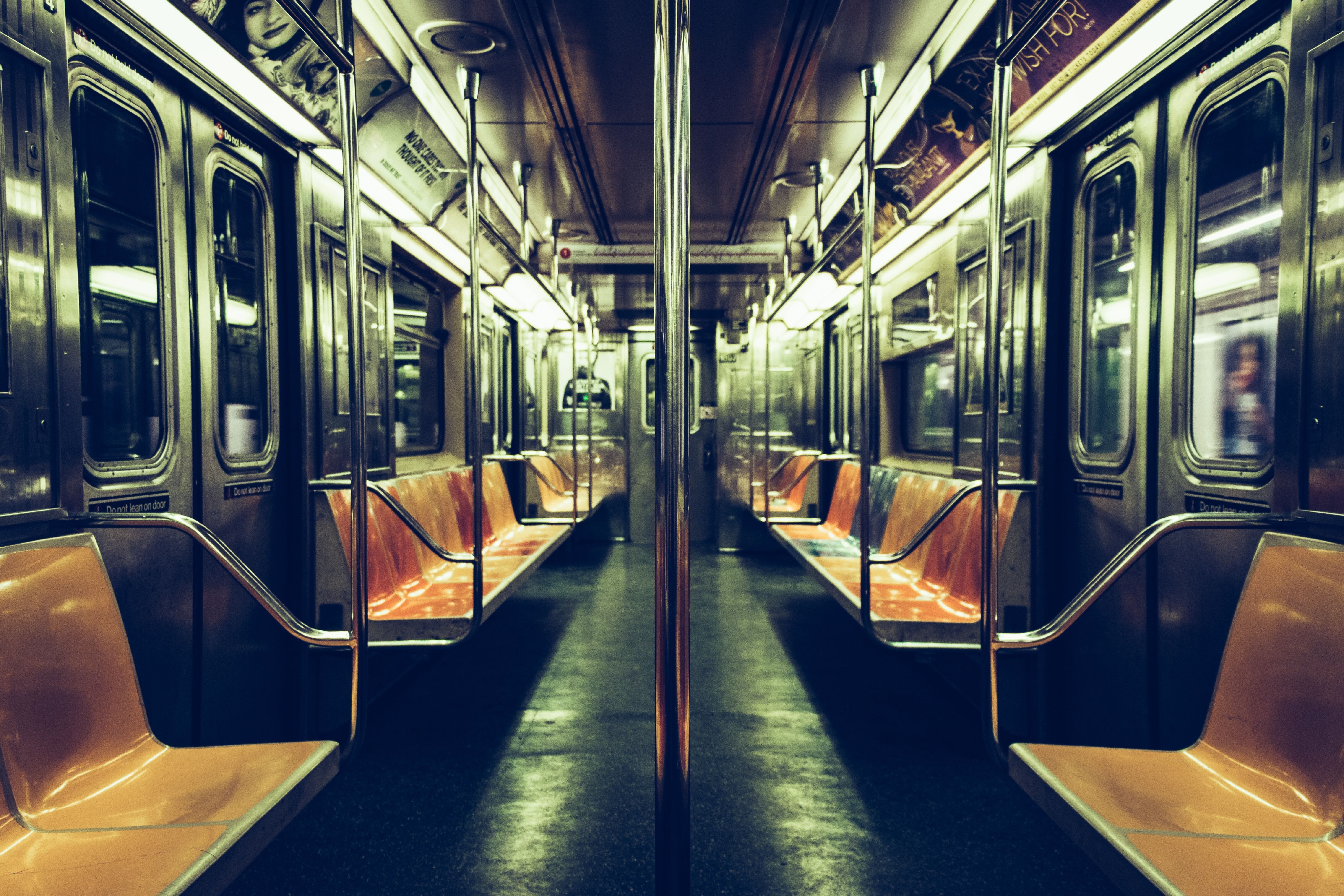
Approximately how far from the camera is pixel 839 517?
527 cm

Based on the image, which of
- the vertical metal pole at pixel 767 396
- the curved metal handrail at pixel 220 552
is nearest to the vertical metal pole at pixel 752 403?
the vertical metal pole at pixel 767 396

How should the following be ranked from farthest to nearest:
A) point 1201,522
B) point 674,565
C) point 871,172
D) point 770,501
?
point 770,501, point 871,172, point 1201,522, point 674,565

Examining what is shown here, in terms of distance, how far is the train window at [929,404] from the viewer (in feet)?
14.3

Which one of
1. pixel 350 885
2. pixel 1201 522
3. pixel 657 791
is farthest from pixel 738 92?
pixel 350 885

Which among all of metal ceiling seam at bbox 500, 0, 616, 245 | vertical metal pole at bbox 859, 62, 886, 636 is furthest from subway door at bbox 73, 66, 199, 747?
vertical metal pole at bbox 859, 62, 886, 636

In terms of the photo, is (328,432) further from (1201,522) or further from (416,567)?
(1201,522)

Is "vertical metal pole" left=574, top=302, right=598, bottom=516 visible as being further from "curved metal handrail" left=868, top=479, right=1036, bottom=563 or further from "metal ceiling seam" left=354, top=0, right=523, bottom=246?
"curved metal handrail" left=868, top=479, right=1036, bottom=563

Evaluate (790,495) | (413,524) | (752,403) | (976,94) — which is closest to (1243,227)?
(976,94)

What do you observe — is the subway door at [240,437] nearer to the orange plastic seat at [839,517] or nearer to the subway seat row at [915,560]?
the subway seat row at [915,560]

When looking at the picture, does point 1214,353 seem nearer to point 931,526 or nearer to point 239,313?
point 931,526

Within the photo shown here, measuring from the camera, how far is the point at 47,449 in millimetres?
1543

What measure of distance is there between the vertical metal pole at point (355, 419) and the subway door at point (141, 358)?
73cm

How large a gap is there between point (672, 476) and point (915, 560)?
9.61 ft

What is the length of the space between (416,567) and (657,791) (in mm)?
2629
